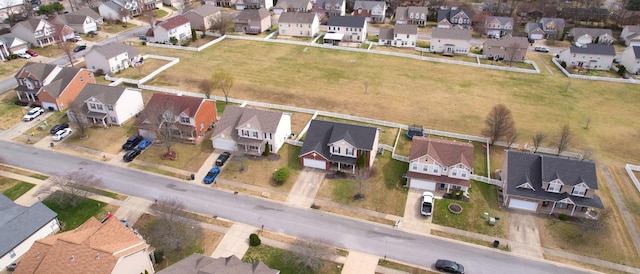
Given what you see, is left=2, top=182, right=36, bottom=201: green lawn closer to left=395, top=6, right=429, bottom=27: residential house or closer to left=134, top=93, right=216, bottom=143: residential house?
left=134, top=93, right=216, bottom=143: residential house

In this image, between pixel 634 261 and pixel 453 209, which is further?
pixel 453 209

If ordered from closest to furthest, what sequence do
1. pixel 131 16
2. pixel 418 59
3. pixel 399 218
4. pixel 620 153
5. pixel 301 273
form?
pixel 301 273
pixel 399 218
pixel 620 153
pixel 418 59
pixel 131 16

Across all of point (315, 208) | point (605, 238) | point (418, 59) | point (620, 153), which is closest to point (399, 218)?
point (315, 208)

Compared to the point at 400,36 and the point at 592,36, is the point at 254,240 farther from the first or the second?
the point at 592,36

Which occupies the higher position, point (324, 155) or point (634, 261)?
point (324, 155)

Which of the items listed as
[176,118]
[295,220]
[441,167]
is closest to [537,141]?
[441,167]

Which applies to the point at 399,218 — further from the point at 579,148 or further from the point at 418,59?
the point at 418,59

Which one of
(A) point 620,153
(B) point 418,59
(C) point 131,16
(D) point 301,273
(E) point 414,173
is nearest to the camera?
(D) point 301,273
